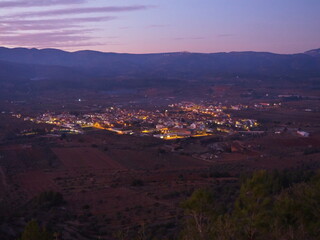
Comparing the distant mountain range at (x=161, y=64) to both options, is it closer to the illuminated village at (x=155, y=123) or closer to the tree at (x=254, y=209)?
the illuminated village at (x=155, y=123)

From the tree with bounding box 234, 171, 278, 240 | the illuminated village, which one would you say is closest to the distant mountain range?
the illuminated village

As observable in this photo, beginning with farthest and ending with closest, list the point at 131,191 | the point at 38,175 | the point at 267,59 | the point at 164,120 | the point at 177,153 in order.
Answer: the point at 267,59 < the point at 164,120 < the point at 177,153 < the point at 38,175 < the point at 131,191

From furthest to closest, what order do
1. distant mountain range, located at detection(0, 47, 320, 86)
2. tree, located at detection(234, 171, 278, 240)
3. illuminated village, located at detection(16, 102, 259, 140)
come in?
distant mountain range, located at detection(0, 47, 320, 86) → illuminated village, located at detection(16, 102, 259, 140) → tree, located at detection(234, 171, 278, 240)

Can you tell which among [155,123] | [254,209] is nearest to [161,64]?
[155,123]

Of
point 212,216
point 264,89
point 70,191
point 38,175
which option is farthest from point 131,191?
point 264,89

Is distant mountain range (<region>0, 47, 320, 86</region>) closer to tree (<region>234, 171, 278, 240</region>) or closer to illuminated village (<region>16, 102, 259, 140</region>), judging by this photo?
illuminated village (<region>16, 102, 259, 140</region>)

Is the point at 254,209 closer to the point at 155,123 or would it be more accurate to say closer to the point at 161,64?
the point at 155,123

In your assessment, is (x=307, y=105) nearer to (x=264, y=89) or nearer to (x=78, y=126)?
(x=264, y=89)

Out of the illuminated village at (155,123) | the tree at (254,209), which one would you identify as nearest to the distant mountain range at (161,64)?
the illuminated village at (155,123)

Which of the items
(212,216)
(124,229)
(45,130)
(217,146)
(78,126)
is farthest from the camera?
(78,126)
